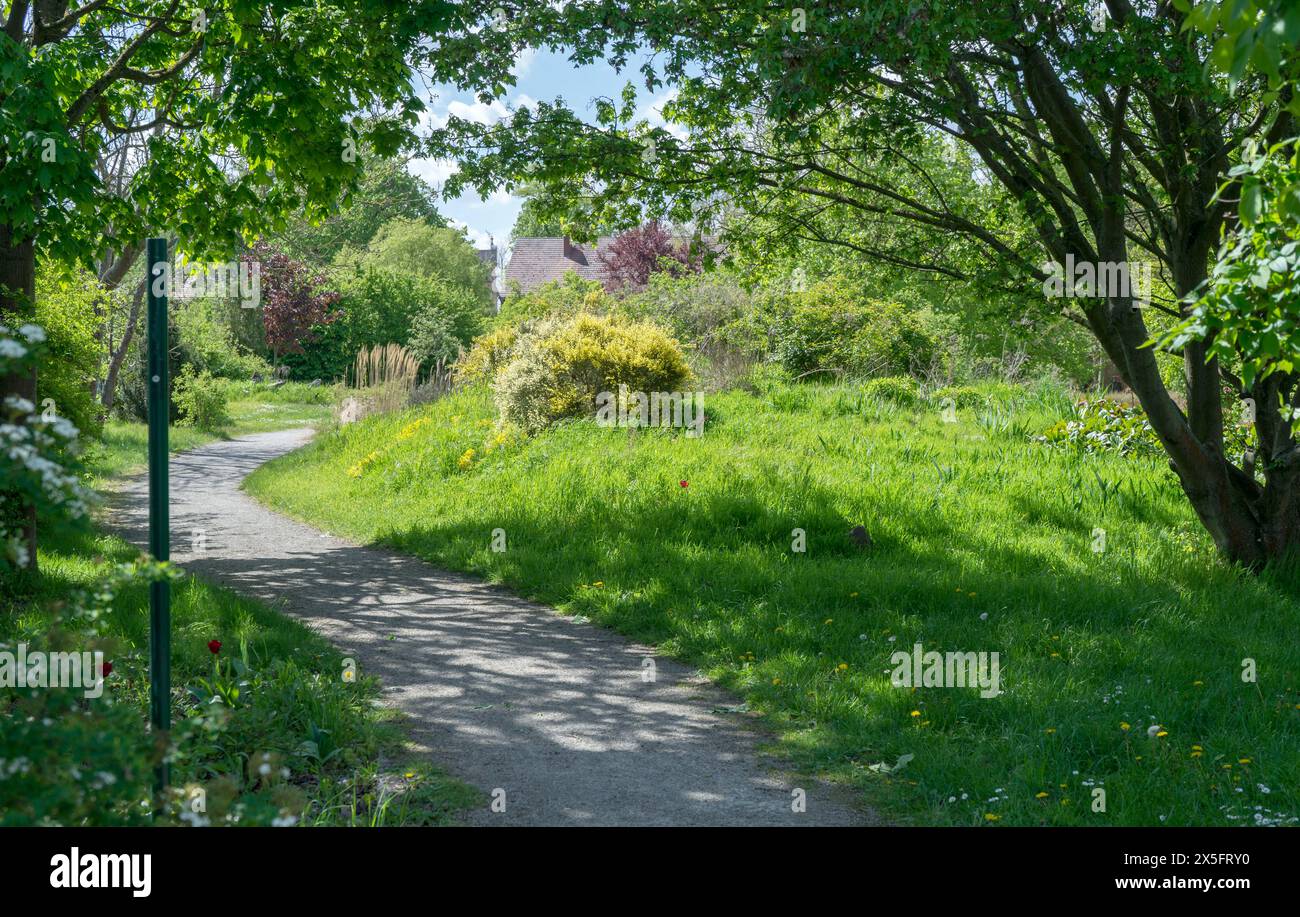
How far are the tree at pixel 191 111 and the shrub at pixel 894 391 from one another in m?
8.00

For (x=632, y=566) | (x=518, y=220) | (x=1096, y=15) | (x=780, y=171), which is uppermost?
(x=518, y=220)

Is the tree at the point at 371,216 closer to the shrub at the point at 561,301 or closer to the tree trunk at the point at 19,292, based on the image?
the shrub at the point at 561,301

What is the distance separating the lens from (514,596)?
9.46 m

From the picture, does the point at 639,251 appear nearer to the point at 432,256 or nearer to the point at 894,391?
the point at 432,256

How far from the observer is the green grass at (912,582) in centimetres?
534

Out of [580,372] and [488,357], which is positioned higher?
[488,357]

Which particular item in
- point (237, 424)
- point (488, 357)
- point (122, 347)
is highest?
point (122, 347)

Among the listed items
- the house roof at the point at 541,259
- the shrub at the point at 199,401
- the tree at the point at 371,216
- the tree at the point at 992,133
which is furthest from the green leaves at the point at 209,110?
the house roof at the point at 541,259

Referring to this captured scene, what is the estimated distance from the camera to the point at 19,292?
8945mm

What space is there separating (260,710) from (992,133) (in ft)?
23.3

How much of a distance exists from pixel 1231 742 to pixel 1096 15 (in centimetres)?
660

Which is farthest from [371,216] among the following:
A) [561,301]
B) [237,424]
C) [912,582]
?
[912,582]
